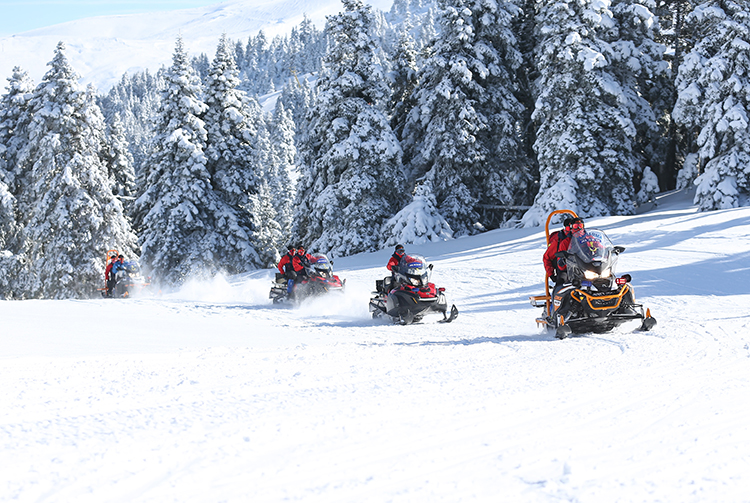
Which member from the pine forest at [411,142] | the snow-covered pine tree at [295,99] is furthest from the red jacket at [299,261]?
the snow-covered pine tree at [295,99]

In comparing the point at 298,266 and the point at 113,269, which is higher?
the point at 113,269

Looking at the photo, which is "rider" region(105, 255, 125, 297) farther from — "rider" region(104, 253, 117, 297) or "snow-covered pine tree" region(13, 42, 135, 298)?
"snow-covered pine tree" region(13, 42, 135, 298)

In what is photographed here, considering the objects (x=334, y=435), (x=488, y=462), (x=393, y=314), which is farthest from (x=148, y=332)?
(x=488, y=462)

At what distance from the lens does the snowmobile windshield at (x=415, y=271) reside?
37.0ft

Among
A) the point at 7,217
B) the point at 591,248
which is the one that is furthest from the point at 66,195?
the point at 591,248

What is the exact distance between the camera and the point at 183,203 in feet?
89.7

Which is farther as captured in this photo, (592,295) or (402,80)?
(402,80)

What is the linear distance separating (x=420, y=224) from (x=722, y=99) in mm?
12161

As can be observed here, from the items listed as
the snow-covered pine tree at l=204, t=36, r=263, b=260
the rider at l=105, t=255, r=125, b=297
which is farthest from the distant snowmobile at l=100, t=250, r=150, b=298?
the snow-covered pine tree at l=204, t=36, r=263, b=260

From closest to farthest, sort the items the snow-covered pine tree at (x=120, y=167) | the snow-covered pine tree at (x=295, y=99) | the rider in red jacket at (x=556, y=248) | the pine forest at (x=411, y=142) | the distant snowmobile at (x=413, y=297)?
the rider in red jacket at (x=556, y=248)
the distant snowmobile at (x=413, y=297)
the pine forest at (x=411, y=142)
the snow-covered pine tree at (x=120, y=167)
the snow-covered pine tree at (x=295, y=99)

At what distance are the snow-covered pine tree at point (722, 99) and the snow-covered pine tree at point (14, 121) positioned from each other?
91.0ft

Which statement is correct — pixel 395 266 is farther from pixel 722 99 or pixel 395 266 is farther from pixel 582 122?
pixel 722 99

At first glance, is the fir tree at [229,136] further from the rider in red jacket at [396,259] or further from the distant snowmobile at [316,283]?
the rider in red jacket at [396,259]

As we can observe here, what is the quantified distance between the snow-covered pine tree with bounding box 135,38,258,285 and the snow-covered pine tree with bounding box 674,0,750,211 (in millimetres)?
19360
